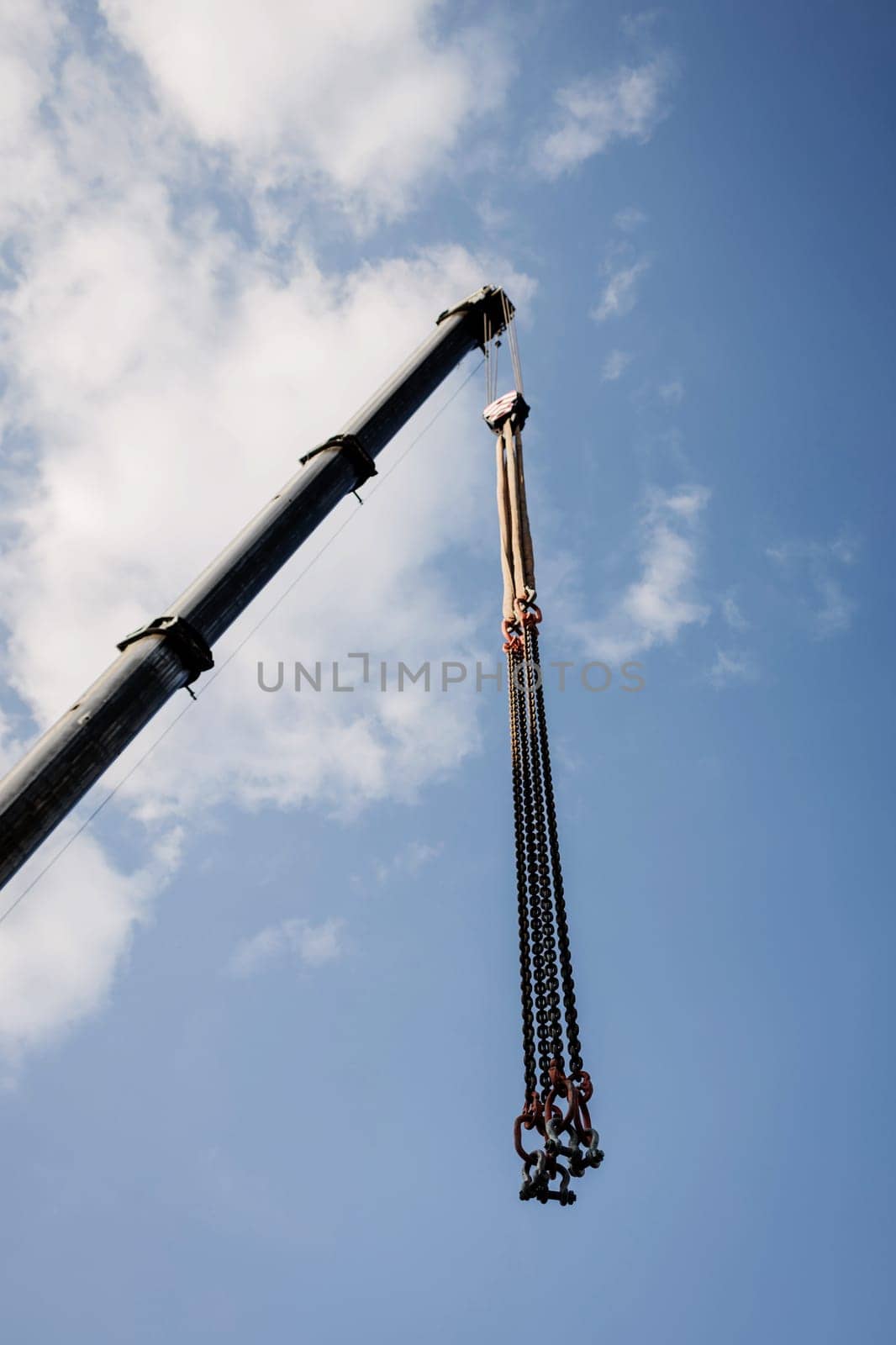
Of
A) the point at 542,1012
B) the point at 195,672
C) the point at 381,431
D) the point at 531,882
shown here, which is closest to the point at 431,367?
the point at 381,431

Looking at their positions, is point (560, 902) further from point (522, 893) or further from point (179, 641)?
point (179, 641)

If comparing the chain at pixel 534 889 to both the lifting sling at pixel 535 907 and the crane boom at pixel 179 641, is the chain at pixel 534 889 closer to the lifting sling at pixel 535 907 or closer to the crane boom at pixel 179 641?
the lifting sling at pixel 535 907

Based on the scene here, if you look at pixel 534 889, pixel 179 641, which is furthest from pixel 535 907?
pixel 179 641

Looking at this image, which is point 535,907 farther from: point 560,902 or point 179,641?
point 179,641

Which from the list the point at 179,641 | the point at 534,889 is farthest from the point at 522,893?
the point at 179,641

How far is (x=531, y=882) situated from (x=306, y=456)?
424 cm

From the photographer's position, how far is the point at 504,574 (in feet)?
27.8

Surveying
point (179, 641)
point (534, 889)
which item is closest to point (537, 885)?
point (534, 889)

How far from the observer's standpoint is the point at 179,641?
6.14m

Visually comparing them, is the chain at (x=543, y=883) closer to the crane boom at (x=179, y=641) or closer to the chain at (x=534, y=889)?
the chain at (x=534, y=889)

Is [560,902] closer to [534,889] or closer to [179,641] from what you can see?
[534,889]

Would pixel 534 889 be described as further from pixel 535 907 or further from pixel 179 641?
pixel 179 641

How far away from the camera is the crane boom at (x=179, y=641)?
196 inches

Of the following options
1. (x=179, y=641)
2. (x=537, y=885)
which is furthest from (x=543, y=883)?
(x=179, y=641)
